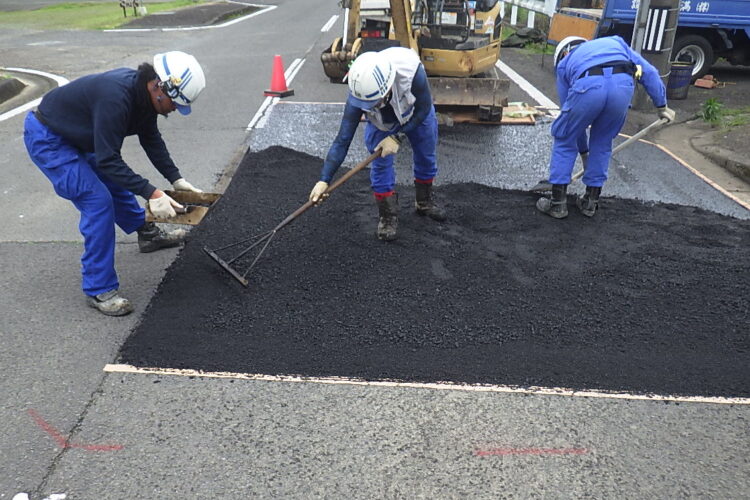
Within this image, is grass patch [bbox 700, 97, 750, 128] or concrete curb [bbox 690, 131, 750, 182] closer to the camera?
concrete curb [bbox 690, 131, 750, 182]

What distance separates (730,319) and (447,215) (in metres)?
2.16

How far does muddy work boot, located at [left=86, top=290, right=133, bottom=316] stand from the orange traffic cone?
6.20 meters

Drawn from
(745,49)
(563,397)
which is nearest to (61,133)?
(563,397)

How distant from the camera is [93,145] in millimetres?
3512

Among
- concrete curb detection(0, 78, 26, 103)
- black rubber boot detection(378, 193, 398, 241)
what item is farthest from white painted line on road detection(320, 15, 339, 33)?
black rubber boot detection(378, 193, 398, 241)

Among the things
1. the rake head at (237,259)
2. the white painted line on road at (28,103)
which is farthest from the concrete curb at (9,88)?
the rake head at (237,259)

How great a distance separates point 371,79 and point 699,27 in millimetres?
8595

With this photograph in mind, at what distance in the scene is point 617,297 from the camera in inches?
148

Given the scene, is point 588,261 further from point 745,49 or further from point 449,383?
point 745,49

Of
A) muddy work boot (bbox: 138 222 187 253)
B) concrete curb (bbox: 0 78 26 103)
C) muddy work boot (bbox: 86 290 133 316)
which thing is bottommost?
muddy work boot (bbox: 86 290 133 316)

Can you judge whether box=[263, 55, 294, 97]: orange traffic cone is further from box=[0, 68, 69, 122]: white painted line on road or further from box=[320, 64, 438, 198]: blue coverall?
box=[320, 64, 438, 198]: blue coverall

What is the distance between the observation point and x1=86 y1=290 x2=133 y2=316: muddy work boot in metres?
3.58

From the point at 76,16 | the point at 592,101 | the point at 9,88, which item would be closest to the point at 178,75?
the point at 592,101

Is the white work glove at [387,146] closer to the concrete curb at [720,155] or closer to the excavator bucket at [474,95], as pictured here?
the excavator bucket at [474,95]
